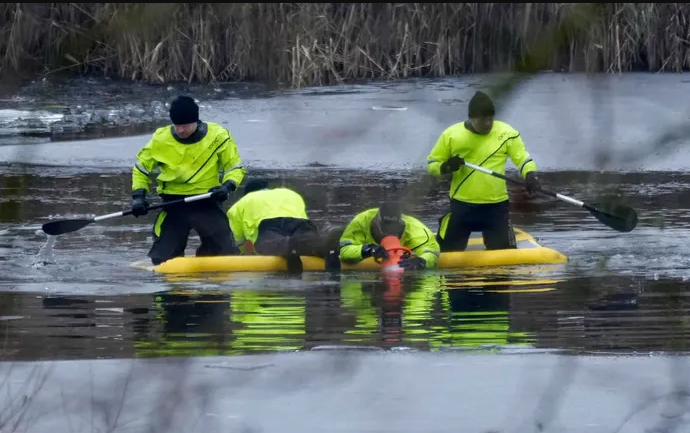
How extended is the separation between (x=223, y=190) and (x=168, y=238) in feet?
3.02

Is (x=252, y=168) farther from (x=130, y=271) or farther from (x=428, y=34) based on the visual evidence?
(x=428, y=34)

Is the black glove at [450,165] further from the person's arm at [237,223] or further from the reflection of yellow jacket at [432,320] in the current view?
the person's arm at [237,223]

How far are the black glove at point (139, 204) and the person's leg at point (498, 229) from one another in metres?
2.74

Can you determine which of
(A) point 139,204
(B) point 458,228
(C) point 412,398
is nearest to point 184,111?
(A) point 139,204

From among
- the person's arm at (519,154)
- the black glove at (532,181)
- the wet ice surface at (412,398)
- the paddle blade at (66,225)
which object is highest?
the person's arm at (519,154)

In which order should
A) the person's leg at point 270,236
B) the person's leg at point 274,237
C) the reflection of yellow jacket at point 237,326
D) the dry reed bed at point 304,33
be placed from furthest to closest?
the person's leg at point 270,236 < the person's leg at point 274,237 < the reflection of yellow jacket at point 237,326 < the dry reed bed at point 304,33

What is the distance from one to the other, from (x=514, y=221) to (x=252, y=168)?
14.7 feet

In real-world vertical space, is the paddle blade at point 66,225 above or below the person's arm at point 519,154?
below

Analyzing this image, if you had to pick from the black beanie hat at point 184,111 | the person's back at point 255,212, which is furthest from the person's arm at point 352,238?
the black beanie hat at point 184,111

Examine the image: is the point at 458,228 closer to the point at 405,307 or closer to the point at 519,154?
the point at 519,154

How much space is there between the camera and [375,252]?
394 inches

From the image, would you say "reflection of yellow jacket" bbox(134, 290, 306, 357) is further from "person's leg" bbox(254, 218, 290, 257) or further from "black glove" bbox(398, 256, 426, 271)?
"black glove" bbox(398, 256, 426, 271)

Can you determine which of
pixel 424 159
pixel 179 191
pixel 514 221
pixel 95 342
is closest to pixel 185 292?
pixel 179 191

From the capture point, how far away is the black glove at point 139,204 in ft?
34.8
